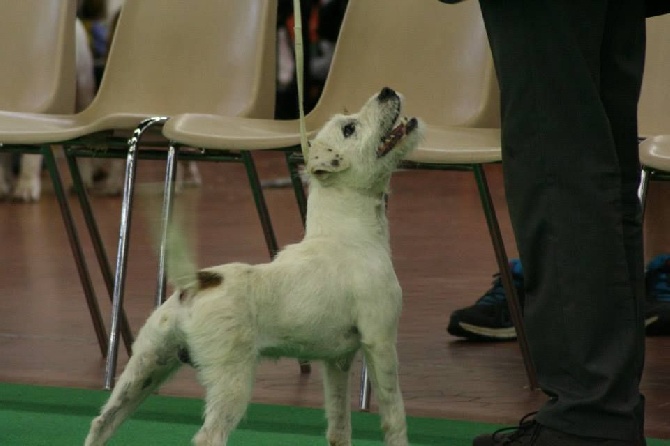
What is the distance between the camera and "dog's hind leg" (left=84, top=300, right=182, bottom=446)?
2570 millimetres

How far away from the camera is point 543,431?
7.81 feet

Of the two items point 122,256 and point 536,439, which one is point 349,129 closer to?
point 536,439

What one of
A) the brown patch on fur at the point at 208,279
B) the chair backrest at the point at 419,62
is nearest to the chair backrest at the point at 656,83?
the chair backrest at the point at 419,62

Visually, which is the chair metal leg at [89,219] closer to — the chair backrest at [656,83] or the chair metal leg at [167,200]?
the chair metal leg at [167,200]

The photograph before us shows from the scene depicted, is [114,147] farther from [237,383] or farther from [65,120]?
[237,383]

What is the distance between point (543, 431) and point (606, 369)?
18 centimetres

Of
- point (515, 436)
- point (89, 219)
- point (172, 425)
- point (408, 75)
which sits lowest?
point (172, 425)

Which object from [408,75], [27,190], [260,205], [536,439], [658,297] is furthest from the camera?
[27,190]

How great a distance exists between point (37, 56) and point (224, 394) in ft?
8.77

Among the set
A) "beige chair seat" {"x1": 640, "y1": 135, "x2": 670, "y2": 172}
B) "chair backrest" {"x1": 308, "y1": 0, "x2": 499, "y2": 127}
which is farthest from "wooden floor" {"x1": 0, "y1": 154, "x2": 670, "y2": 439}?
"chair backrest" {"x1": 308, "y1": 0, "x2": 499, "y2": 127}

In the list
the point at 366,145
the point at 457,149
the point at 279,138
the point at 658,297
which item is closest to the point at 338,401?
the point at 366,145

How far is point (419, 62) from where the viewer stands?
431 cm

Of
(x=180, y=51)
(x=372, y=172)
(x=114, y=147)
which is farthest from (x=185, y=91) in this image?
(x=372, y=172)

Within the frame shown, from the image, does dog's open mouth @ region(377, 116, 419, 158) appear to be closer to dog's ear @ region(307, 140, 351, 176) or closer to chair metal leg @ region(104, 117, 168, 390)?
dog's ear @ region(307, 140, 351, 176)
